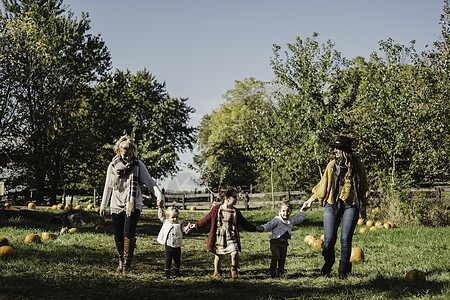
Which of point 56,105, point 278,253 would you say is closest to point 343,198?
point 278,253

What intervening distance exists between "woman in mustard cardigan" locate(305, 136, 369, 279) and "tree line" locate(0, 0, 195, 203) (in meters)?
14.7

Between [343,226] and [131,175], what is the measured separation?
10.2ft

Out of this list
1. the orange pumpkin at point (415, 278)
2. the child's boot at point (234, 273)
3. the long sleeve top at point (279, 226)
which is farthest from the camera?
the long sleeve top at point (279, 226)

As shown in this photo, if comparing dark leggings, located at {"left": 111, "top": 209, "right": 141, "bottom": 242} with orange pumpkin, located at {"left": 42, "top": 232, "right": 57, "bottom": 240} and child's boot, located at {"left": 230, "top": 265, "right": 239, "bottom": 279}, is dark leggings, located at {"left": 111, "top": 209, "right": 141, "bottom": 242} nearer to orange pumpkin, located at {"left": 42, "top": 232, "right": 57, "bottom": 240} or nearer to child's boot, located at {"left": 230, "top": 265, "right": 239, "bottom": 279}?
child's boot, located at {"left": 230, "top": 265, "right": 239, "bottom": 279}

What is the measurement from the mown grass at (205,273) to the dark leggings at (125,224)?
551 millimetres

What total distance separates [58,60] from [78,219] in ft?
51.0

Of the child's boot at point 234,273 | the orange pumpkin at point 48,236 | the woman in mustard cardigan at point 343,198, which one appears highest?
the woman in mustard cardigan at point 343,198

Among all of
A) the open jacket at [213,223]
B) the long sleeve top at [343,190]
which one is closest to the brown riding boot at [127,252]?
the open jacket at [213,223]

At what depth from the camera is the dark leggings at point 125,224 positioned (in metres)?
6.05

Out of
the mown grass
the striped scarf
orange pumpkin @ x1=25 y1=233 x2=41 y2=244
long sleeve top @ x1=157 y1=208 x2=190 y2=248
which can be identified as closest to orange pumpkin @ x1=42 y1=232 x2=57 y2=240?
the mown grass

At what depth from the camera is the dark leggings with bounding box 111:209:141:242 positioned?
6051 millimetres

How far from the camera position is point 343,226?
5984mm

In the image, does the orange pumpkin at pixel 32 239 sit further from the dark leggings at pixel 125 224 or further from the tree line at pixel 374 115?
the tree line at pixel 374 115

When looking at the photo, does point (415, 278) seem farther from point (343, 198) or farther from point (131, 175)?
point (131, 175)
